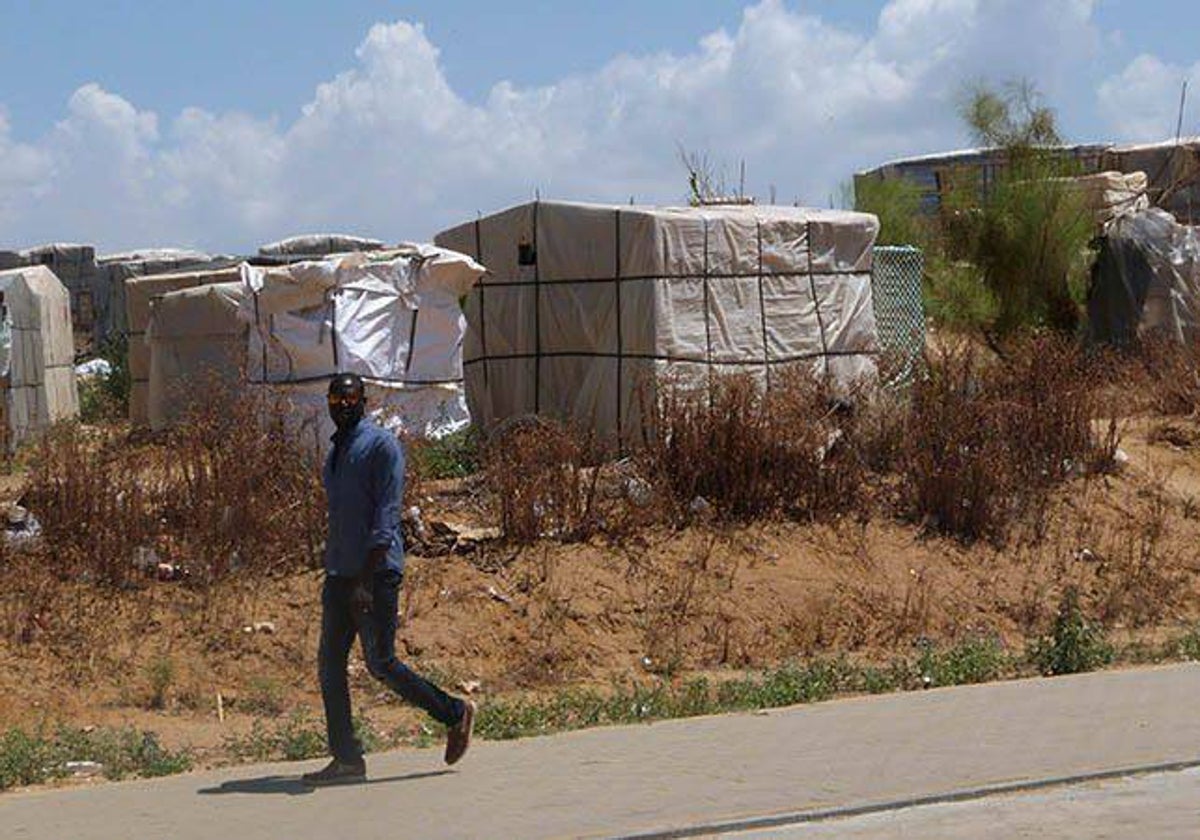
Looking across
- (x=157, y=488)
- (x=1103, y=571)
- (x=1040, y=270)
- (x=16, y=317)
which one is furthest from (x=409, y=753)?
(x=1040, y=270)

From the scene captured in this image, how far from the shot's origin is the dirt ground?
12.2m

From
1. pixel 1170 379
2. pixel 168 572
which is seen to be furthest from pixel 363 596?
pixel 1170 379

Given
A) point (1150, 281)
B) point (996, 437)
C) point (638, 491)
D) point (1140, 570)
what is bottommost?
point (1140, 570)

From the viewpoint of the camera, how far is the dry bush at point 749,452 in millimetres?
15609

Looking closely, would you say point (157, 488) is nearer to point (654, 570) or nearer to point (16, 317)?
point (654, 570)

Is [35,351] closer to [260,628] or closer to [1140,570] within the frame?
[260,628]

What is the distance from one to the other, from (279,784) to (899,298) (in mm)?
Result: 12900

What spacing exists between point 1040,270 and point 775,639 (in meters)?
12.6

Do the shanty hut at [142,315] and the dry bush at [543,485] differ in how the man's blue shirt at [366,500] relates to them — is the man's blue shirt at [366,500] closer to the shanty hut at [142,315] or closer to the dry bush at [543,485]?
the dry bush at [543,485]

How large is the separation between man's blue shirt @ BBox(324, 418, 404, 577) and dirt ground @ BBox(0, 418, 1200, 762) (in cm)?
229

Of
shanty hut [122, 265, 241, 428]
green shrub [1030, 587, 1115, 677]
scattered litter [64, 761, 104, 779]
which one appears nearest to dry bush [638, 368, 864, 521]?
Answer: green shrub [1030, 587, 1115, 677]

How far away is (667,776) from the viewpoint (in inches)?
356

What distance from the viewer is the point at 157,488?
45.6 ft

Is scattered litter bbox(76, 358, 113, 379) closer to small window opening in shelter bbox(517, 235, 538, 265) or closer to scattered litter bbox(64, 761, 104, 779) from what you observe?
small window opening in shelter bbox(517, 235, 538, 265)
